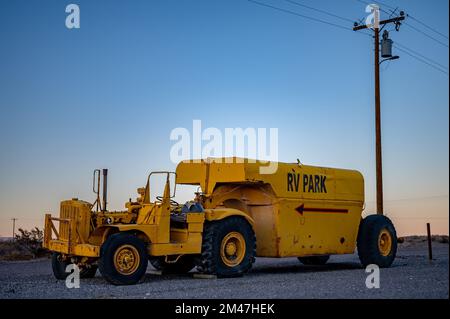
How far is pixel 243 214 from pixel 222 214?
1.99 feet

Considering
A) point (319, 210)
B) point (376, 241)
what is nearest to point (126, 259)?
point (319, 210)

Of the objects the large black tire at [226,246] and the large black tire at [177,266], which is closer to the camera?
the large black tire at [226,246]

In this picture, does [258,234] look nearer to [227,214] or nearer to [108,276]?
[227,214]

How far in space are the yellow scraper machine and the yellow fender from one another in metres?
0.02

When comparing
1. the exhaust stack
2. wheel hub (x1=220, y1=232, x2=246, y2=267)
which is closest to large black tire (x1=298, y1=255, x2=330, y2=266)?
wheel hub (x1=220, y1=232, x2=246, y2=267)

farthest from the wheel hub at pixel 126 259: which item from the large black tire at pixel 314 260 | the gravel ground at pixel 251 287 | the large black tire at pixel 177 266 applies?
the large black tire at pixel 314 260

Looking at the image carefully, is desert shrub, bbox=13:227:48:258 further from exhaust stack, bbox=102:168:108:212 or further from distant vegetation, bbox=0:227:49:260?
exhaust stack, bbox=102:168:108:212

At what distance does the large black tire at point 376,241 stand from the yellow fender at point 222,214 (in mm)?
4132

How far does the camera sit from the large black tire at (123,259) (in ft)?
41.9

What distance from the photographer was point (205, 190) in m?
16.0

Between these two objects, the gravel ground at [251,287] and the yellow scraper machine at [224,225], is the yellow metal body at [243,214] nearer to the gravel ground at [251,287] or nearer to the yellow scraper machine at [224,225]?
the yellow scraper machine at [224,225]

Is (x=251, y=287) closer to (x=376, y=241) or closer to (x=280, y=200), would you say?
(x=280, y=200)
